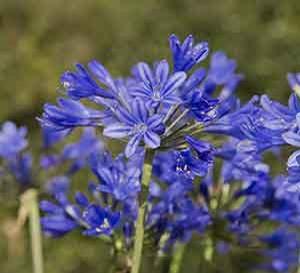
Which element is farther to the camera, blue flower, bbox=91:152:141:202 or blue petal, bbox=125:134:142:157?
blue flower, bbox=91:152:141:202

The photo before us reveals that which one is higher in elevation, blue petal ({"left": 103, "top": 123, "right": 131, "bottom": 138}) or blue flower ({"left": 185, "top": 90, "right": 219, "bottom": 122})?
blue flower ({"left": 185, "top": 90, "right": 219, "bottom": 122})

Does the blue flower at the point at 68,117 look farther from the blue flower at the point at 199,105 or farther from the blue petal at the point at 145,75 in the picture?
the blue flower at the point at 199,105

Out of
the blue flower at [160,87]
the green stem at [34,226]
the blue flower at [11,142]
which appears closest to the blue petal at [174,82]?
the blue flower at [160,87]

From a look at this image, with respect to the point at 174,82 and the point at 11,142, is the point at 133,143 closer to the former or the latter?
the point at 174,82

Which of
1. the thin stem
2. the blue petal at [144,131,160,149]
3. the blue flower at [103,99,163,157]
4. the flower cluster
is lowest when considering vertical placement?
the thin stem

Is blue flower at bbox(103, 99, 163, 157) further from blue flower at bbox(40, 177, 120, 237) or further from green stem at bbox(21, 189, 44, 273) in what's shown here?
green stem at bbox(21, 189, 44, 273)

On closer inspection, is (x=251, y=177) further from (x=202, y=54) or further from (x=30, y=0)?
(x=30, y=0)

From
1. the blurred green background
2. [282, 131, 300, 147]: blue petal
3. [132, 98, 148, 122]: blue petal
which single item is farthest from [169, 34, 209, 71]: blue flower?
the blurred green background

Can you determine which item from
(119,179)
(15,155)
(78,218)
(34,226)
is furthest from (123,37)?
(119,179)
